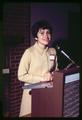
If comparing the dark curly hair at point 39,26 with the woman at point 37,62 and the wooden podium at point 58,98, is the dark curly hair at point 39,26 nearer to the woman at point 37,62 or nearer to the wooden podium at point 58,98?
the woman at point 37,62

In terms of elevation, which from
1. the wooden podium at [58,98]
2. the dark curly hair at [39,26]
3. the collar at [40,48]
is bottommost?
the wooden podium at [58,98]

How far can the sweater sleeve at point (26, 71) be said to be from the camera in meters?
5.44

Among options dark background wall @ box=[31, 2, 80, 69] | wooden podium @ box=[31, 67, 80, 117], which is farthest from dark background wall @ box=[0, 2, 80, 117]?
wooden podium @ box=[31, 67, 80, 117]

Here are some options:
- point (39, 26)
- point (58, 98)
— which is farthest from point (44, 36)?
point (58, 98)

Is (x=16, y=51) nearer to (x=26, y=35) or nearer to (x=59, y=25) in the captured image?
(x=26, y=35)

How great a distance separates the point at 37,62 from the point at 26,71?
172mm

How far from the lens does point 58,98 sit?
549cm

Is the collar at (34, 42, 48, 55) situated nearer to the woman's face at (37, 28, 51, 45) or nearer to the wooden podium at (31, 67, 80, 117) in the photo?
the woman's face at (37, 28, 51, 45)

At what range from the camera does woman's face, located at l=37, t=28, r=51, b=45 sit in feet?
17.9

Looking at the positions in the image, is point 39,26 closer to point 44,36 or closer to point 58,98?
point 44,36

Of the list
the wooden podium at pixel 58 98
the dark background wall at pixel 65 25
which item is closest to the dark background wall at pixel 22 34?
the dark background wall at pixel 65 25

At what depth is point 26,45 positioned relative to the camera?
17.9 ft

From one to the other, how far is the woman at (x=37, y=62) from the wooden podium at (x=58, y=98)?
9 centimetres

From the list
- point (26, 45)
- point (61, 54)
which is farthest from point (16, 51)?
point (61, 54)
